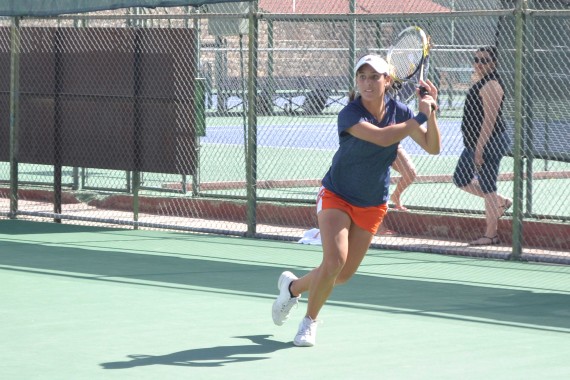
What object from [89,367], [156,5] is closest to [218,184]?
[156,5]

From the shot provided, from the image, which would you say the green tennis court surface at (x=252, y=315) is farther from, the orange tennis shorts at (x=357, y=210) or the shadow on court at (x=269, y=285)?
the orange tennis shorts at (x=357, y=210)

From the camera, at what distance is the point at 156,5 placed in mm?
12938

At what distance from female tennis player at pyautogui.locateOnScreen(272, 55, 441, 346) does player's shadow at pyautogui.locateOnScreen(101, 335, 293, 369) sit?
0.23 metres

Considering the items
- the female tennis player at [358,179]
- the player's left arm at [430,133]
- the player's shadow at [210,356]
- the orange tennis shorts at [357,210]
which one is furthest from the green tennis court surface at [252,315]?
the player's left arm at [430,133]

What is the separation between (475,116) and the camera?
41.5ft

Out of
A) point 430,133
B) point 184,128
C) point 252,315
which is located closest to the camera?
point 430,133

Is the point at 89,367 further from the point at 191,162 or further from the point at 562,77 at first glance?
the point at 562,77

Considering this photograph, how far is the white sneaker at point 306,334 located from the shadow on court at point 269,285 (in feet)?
0.54

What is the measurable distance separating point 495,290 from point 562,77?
3.81 metres

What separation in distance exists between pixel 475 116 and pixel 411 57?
4.68 m

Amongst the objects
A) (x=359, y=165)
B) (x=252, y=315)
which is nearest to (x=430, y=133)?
(x=359, y=165)

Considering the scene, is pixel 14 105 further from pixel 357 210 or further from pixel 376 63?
pixel 376 63

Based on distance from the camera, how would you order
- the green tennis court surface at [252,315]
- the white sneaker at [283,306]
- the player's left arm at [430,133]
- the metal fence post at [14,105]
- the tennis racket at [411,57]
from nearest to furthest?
the green tennis court surface at [252,315] → the player's left arm at [430,133] → the tennis racket at [411,57] → the white sneaker at [283,306] → the metal fence post at [14,105]

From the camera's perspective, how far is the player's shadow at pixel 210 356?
7215 millimetres
